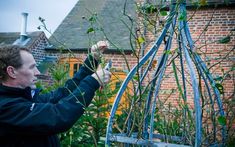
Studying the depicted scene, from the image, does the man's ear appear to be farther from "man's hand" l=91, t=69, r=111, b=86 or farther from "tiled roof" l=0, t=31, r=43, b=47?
"tiled roof" l=0, t=31, r=43, b=47

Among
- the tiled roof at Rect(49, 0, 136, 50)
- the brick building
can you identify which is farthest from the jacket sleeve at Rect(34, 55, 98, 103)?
the tiled roof at Rect(49, 0, 136, 50)

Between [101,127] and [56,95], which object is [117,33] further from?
[56,95]

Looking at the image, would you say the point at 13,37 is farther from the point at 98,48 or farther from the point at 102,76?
the point at 102,76

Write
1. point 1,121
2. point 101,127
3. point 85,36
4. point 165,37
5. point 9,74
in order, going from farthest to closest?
1. point 85,36
2. point 101,127
3. point 165,37
4. point 9,74
5. point 1,121

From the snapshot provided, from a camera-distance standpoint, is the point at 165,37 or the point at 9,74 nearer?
the point at 9,74

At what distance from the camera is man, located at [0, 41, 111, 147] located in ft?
5.95

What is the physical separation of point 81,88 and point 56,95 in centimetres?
58

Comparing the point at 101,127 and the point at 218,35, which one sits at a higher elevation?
the point at 218,35

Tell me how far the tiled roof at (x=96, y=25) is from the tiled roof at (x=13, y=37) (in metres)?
0.65

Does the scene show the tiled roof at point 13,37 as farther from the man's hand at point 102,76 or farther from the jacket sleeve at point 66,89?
the man's hand at point 102,76

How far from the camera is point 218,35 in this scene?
8.24 metres

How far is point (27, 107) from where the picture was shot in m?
1.84

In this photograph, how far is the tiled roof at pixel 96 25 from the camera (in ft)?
35.4

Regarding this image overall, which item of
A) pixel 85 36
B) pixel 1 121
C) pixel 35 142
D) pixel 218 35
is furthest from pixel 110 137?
pixel 85 36
